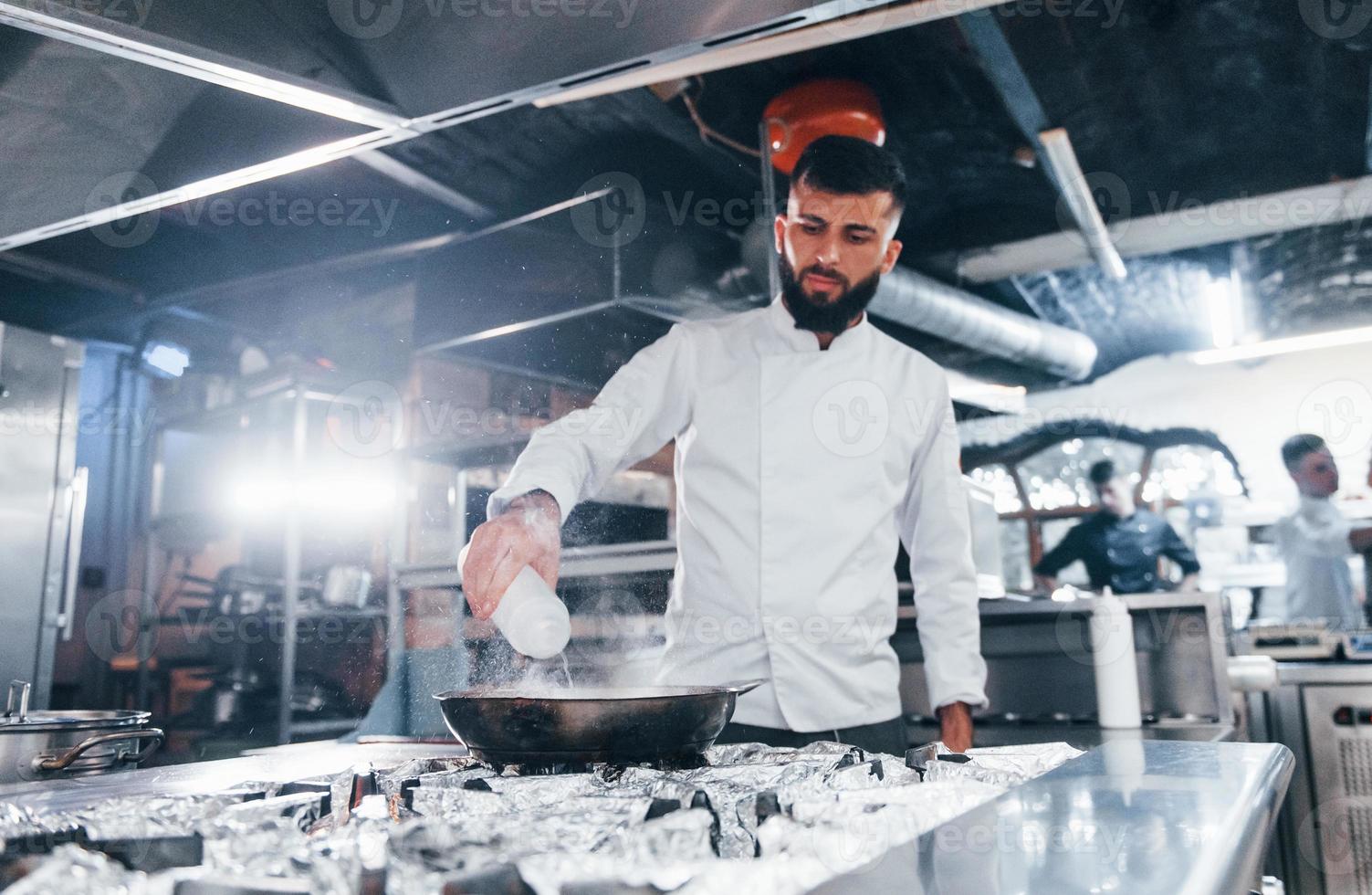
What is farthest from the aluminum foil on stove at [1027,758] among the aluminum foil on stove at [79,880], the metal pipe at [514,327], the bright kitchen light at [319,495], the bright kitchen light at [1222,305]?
the bright kitchen light at [1222,305]

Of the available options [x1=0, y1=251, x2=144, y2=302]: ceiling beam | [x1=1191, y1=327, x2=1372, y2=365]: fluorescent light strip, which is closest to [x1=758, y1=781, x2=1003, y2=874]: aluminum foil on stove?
[x1=0, y1=251, x2=144, y2=302]: ceiling beam

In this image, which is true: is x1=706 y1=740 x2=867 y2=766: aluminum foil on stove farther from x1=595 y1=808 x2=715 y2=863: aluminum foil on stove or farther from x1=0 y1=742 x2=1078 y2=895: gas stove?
x1=595 y1=808 x2=715 y2=863: aluminum foil on stove

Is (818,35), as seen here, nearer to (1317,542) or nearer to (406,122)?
(406,122)

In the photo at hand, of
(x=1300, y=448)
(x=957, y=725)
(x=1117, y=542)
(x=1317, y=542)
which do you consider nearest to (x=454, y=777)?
(x=957, y=725)

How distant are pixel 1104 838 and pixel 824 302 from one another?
135 cm

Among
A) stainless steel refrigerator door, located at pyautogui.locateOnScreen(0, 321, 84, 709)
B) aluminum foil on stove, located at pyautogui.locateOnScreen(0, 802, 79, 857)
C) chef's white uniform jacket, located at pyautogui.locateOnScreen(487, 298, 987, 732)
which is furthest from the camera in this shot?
stainless steel refrigerator door, located at pyautogui.locateOnScreen(0, 321, 84, 709)

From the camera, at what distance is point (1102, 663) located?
2.01 meters

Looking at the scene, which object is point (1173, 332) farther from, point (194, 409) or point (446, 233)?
point (194, 409)

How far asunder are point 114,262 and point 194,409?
11.9ft

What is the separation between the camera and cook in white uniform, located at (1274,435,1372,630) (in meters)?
4.68

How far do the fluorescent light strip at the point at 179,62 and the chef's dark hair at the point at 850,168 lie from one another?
32.1 inches

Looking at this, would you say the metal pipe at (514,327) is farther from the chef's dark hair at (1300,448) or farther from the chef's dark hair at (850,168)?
the chef's dark hair at (1300,448)

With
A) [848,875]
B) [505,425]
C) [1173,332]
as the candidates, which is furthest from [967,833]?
[1173,332]

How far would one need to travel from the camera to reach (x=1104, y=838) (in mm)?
532
